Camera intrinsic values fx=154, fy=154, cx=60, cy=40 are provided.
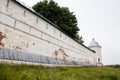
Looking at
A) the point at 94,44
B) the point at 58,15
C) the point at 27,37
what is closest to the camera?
the point at 27,37

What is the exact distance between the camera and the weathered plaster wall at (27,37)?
7.85 m

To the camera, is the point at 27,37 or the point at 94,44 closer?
the point at 27,37

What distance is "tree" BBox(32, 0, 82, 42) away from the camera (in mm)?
24484

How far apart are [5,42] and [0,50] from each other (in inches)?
23.9

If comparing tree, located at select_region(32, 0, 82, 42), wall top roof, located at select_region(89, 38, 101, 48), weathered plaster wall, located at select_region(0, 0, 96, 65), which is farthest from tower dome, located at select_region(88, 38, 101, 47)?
weathered plaster wall, located at select_region(0, 0, 96, 65)

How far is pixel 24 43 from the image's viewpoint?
914 cm

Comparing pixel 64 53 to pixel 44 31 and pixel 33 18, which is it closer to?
pixel 44 31

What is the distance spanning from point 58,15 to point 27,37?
53.6 feet

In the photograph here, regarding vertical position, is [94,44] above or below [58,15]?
below

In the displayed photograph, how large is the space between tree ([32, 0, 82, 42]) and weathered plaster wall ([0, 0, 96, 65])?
10.4m

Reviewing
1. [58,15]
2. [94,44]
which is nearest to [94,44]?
[94,44]

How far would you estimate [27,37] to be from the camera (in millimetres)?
9516

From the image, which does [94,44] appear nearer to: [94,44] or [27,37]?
[94,44]

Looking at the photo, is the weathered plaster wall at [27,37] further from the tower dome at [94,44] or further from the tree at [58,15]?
the tower dome at [94,44]
